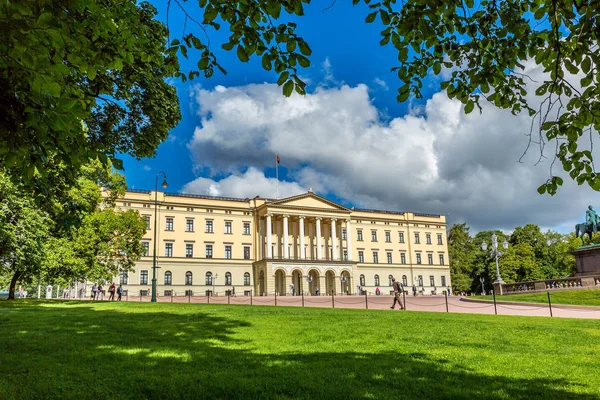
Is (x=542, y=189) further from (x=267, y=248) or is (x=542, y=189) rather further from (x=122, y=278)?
(x=267, y=248)

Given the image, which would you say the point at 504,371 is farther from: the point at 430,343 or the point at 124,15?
the point at 124,15

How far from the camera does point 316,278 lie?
68.1 m

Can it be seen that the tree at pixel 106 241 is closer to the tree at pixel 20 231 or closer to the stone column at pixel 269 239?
the tree at pixel 20 231

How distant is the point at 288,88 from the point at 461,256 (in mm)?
83988

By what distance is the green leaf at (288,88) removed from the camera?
3869mm

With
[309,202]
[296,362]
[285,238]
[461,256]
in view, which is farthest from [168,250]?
[296,362]

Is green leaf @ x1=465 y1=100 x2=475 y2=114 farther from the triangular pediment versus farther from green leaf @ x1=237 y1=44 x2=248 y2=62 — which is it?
the triangular pediment

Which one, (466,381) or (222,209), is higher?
(222,209)

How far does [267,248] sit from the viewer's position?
206 ft

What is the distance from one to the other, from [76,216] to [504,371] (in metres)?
6.92

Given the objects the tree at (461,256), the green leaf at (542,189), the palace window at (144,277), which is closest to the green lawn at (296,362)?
the green leaf at (542,189)

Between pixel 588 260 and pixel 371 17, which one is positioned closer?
pixel 371 17

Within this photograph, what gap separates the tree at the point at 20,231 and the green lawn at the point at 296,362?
13.8 metres

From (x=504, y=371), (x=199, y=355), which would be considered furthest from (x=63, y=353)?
(x=504, y=371)
